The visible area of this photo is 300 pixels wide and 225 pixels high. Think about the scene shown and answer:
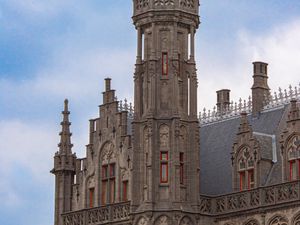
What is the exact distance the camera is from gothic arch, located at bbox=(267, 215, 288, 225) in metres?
67.6

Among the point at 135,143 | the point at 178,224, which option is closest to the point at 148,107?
the point at 135,143

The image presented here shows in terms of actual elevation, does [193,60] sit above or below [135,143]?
above

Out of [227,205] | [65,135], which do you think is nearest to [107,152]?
[65,135]

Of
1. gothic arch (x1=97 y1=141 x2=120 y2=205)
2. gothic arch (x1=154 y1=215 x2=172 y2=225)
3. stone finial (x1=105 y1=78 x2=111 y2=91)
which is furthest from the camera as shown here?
stone finial (x1=105 y1=78 x2=111 y2=91)

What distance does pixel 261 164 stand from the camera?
229ft

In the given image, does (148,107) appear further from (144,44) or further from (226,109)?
(226,109)

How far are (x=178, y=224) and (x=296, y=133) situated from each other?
7.56 m

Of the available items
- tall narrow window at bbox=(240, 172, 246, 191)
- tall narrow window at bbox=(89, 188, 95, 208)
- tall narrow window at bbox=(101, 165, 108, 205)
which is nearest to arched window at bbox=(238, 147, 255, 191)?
tall narrow window at bbox=(240, 172, 246, 191)

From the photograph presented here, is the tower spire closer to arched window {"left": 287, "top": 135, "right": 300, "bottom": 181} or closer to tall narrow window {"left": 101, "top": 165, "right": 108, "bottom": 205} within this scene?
tall narrow window {"left": 101, "top": 165, "right": 108, "bottom": 205}

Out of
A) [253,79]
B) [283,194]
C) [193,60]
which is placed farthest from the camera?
[253,79]

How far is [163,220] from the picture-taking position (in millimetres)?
69562

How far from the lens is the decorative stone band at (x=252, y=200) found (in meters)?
67.3

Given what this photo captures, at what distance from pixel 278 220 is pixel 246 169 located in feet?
13.4

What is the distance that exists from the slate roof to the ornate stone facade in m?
0.08
